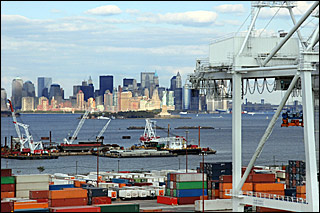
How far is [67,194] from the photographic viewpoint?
38906mm

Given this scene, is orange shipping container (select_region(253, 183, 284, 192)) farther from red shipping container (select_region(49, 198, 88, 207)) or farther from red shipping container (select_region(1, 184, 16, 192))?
red shipping container (select_region(1, 184, 16, 192))

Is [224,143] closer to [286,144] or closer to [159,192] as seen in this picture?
[286,144]

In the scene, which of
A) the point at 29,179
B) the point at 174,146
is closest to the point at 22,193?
the point at 29,179

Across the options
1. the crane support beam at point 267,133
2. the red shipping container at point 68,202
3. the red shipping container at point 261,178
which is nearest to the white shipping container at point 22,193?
the red shipping container at point 68,202

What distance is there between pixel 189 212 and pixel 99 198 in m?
5.70

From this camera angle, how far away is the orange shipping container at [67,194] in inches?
1519

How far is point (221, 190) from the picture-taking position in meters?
41.9

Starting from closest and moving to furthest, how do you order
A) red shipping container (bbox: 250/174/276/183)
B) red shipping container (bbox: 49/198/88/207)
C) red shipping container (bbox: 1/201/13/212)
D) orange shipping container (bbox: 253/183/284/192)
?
red shipping container (bbox: 1/201/13/212) < red shipping container (bbox: 49/198/88/207) < orange shipping container (bbox: 253/183/284/192) < red shipping container (bbox: 250/174/276/183)

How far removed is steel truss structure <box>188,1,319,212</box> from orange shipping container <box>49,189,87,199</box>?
958 cm

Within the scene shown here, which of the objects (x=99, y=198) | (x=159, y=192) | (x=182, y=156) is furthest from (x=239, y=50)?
(x=182, y=156)

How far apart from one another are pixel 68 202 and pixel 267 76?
564 inches

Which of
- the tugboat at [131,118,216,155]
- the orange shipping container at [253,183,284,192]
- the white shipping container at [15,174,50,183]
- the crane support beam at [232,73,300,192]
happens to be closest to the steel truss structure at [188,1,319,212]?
the crane support beam at [232,73,300,192]

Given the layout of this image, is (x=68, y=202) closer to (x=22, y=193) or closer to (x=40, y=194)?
(x=40, y=194)

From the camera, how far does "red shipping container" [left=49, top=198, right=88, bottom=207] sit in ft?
126
